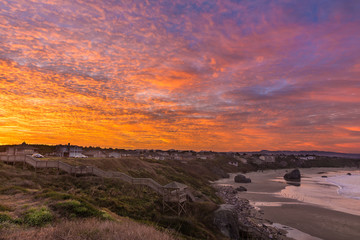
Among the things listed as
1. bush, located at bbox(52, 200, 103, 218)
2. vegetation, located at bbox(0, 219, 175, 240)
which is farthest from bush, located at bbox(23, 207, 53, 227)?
vegetation, located at bbox(0, 219, 175, 240)

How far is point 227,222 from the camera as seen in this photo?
26.1m

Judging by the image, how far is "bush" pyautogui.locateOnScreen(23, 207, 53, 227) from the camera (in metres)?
12.4

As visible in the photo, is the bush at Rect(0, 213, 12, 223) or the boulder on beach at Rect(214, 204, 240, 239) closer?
the bush at Rect(0, 213, 12, 223)

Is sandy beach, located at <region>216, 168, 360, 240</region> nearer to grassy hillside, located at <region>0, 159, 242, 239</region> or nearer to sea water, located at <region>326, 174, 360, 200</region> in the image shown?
sea water, located at <region>326, 174, 360, 200</region>

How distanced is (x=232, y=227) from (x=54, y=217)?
19.2 m

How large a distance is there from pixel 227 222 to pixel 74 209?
17.2m

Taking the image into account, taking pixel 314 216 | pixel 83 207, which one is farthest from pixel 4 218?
pixel 314 216

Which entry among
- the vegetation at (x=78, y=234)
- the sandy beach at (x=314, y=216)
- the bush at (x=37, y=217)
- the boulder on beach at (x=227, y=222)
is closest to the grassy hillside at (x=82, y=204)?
the bush at (x=37, y=217)

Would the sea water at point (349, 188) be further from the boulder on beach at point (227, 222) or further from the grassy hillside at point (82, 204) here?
the boulder on beach at point (227, 222)

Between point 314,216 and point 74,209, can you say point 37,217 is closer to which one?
point 74,209

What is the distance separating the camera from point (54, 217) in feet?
46.3

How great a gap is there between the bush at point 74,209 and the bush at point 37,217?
143 cm

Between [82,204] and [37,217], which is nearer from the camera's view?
[37,217]

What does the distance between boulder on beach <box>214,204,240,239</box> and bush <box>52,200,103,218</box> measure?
15.0 m
